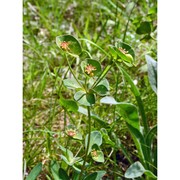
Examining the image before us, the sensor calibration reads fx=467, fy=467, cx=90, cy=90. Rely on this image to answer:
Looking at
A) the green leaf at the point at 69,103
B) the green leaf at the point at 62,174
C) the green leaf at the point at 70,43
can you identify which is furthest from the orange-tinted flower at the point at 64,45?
the green leaf at the point at 62,174

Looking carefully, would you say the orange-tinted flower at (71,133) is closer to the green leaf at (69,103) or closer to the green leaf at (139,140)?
the green leaf at (69,103)

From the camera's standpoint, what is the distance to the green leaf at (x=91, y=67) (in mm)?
813

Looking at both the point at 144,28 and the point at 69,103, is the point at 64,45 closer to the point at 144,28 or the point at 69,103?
the point at 69,103

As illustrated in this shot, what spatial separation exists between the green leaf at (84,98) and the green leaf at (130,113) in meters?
0.22

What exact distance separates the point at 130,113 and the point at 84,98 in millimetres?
258

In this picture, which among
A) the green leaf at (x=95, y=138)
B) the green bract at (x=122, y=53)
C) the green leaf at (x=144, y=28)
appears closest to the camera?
the green bract at (x=122, y=53)

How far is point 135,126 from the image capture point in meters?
1.10

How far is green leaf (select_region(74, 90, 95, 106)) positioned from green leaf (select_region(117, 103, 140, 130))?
216 millimetres

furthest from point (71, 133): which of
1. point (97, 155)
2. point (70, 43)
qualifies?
point (70, 43)

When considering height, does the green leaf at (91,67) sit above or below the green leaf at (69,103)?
above

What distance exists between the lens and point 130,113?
3.50ft
